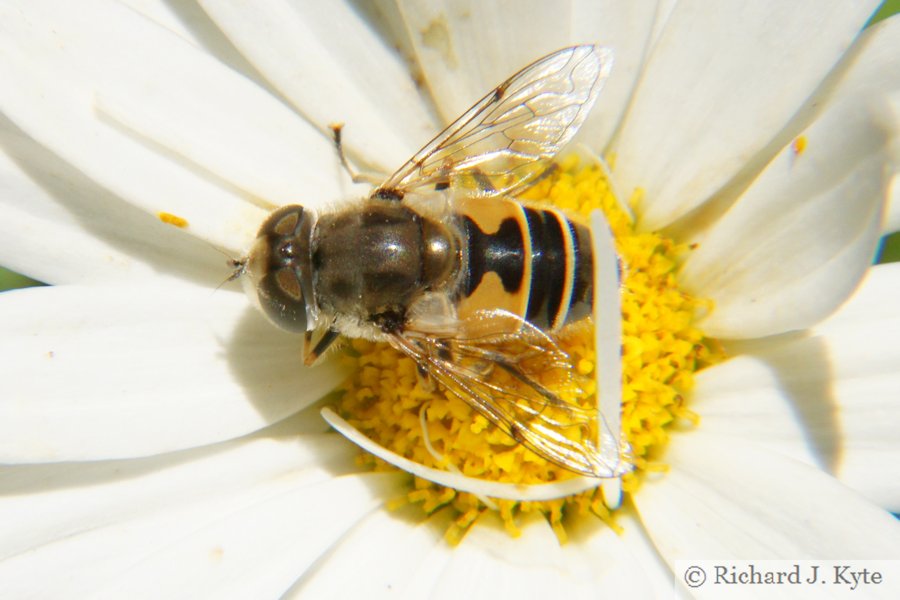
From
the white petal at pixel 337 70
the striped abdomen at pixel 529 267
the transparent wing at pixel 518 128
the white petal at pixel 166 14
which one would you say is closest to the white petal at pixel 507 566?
the striped abdomen at pixel 529 267

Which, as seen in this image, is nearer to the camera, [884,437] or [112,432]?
[884,437]

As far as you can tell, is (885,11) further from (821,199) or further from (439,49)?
(439,49)

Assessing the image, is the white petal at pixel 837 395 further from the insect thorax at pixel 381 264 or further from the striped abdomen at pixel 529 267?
the insect thorax at pixel 381 264

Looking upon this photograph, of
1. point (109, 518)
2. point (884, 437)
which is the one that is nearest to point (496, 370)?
point (884, 437)

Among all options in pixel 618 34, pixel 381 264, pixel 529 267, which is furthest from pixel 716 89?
pixel 381 264

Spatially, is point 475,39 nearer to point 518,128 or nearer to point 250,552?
point 518,128

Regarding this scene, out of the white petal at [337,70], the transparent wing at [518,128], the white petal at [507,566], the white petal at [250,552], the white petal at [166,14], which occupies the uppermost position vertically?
the white petal at [166,14]

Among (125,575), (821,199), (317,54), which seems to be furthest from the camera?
(317,54)
